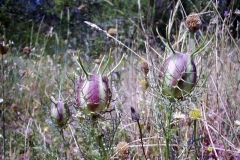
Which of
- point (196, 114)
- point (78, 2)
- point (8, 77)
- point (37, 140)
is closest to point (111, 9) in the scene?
point (78, 2)

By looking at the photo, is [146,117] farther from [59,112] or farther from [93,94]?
[93,94]

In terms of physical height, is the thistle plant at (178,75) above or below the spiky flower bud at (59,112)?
above

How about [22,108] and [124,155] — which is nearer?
[124,155]

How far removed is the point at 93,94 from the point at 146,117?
0.59 metres

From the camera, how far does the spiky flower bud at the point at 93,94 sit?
598 millimetres

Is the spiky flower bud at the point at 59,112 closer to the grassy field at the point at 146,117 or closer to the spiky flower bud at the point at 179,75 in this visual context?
the grassy field at the point at 146,117

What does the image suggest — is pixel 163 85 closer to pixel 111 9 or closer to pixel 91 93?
pixel 91 93


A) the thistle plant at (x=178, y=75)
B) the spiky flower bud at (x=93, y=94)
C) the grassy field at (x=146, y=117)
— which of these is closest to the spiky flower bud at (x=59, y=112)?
the grassy field at (x=146, y=117)

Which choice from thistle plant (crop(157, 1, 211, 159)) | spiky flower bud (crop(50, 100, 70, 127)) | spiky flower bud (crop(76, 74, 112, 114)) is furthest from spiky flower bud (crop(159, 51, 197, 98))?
spiky flower bud (crop(50, 100, 70, 127))

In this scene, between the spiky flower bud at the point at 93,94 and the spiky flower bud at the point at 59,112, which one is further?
the spiky flower bud at the point at 59,112

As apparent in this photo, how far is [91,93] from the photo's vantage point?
1.96 ft

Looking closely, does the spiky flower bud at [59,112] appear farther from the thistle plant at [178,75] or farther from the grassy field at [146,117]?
the thistle plant at [178,75]

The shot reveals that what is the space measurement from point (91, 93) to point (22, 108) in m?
1.36

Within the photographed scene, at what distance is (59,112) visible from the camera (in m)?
0.77
